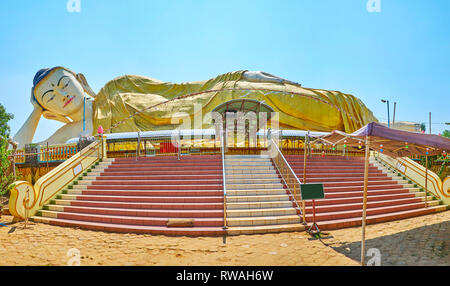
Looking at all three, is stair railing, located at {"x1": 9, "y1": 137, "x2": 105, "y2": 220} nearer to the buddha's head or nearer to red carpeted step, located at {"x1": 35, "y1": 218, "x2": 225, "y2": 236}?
red carpeted step, located at {"x1": 35, "y1": 218, "x2": 225, "y2": 236}

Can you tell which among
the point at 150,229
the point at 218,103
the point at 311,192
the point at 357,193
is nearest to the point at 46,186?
the point at 150,229

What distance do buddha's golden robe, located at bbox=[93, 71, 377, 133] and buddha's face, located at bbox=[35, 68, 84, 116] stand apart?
7.51 feet

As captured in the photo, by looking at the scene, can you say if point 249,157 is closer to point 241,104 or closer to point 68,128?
point 241,104

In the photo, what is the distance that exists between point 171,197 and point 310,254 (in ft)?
14.3

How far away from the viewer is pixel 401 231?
20.7 ft

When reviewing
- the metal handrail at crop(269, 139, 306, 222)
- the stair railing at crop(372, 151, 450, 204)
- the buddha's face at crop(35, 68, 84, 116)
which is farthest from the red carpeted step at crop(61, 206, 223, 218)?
the buddha's face at crop(35, 68, 84, 116)

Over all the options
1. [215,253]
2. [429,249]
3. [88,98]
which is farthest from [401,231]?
[88,98]

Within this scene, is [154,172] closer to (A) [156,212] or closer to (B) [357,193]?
(A) [156,212]

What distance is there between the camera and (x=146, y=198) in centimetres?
787

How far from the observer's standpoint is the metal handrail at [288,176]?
7266 mm

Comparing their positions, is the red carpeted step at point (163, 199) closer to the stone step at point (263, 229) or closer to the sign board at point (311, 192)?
the stone step at point (263, 229)

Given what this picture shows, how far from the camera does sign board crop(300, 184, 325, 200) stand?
5950 millimetres

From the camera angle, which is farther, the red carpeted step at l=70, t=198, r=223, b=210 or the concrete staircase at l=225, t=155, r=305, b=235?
the red carpeted step at l=70, t=198, r=223, b=210

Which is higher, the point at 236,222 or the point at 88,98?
the point at 88,98
